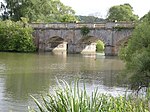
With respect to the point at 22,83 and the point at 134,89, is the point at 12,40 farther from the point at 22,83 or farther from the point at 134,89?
the point at 134,89

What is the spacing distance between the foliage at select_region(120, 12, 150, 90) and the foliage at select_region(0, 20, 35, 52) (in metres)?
34.3

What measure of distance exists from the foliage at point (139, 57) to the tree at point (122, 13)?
60556 millimetres

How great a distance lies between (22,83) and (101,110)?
17.9 metres

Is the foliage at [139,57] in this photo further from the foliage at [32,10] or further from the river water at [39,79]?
the foliage at [32,10]

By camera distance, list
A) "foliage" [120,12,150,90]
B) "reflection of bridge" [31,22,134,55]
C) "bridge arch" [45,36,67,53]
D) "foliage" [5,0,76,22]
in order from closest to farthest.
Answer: "foliage" [120,12,150,90] < "reflection of bridge" [31,22,134,55] < "bridge arch" [45,36,67,53] < "foliage" [5,0,76,22]

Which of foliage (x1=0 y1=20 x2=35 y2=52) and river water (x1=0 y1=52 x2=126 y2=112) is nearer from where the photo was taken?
river water (x1=0 y1=52 x2=126 y2=112)

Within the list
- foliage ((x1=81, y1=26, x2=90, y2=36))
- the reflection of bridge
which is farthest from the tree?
foliage ((x1=81, y1=26, x2=90, y2=36))

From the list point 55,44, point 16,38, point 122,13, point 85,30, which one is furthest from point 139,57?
point 122,13

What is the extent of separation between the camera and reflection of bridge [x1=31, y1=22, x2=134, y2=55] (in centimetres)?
5150

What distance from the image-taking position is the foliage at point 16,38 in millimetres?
56878

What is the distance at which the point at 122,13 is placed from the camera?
85.6 m

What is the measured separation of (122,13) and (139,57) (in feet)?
217

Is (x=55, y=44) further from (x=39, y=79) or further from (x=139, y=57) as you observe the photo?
(x=139, y=57)

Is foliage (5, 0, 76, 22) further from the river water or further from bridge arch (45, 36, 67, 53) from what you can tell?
the river water
